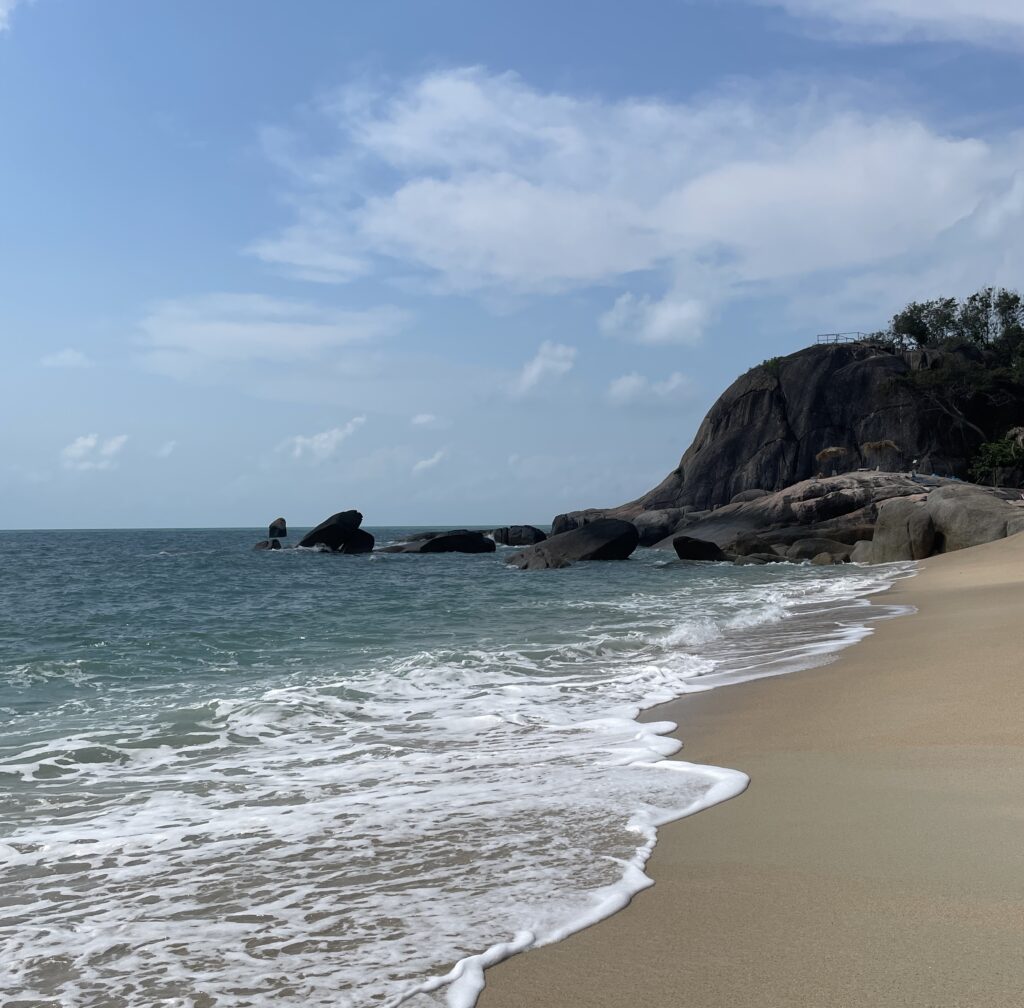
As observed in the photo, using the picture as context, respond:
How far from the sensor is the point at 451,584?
27.3 metres

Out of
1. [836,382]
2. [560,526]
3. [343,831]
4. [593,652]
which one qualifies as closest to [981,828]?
[343,831]

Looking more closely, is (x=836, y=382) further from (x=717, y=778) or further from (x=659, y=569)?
(x=717, y=778)

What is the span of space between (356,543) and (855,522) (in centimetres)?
2791

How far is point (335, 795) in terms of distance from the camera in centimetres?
538

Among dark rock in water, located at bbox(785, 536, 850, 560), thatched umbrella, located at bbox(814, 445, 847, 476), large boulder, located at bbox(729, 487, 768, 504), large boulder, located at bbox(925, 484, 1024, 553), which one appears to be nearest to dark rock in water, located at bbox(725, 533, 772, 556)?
dark rock in water, located at bbox(785, 536, 850, 560)

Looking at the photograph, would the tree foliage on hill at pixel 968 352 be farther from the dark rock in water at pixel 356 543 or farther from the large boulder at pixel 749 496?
the dark rock in water at pixel 356 543

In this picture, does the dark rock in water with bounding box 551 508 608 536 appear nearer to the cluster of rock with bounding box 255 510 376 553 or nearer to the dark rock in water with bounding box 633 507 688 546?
the dark rock in water with bounding box 633 507 688 546

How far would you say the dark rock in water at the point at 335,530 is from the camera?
53469mm

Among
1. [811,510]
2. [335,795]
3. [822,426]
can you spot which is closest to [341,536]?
[811,510]

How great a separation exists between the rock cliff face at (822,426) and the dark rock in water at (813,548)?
21061 mm

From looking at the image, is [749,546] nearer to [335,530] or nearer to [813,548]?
[813,548]

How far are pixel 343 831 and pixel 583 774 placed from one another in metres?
1.59

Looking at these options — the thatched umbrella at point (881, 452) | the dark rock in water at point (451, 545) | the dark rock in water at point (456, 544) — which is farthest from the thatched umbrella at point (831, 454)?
the dark rock in water at point (456, 544)

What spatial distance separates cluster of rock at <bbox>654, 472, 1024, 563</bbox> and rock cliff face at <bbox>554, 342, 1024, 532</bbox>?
717 centimetres
